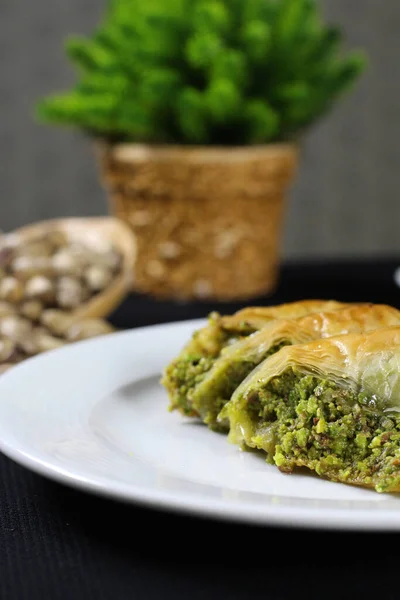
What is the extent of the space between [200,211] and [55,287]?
0.56 m

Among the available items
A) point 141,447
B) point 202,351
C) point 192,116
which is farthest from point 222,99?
point 141,447

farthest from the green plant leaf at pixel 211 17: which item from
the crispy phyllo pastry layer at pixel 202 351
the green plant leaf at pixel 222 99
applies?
the crispy phyllo pastry layer at pixel 202 351

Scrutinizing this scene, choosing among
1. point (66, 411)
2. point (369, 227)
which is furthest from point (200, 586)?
point (369, 227)

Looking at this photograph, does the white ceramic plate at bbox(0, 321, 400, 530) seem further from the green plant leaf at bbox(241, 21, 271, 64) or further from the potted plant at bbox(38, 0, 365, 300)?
the green plant leaf at bbox(241, 21, 271, 64)

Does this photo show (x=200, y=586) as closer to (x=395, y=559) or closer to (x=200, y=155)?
(x=395, y=559)

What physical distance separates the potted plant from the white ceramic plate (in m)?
0.70

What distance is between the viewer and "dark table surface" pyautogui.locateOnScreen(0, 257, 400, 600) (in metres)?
0.88

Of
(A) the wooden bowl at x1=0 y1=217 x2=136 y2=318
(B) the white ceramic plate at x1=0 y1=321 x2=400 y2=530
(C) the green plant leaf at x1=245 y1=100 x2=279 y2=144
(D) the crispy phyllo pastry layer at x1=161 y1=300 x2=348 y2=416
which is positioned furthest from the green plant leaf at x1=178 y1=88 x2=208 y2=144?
(D) the crispy phyllo pastry layer at x1=161 y1=300 x2=348 y2=416

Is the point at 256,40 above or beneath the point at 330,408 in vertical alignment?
above

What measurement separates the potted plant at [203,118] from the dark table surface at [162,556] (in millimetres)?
1280

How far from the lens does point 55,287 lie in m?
1.91

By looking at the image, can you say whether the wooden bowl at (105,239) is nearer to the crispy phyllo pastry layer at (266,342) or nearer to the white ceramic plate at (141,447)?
the white ceramic plate at (141,447)

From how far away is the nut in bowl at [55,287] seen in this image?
1753 mm

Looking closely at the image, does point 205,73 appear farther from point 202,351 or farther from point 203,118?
point 202,351
